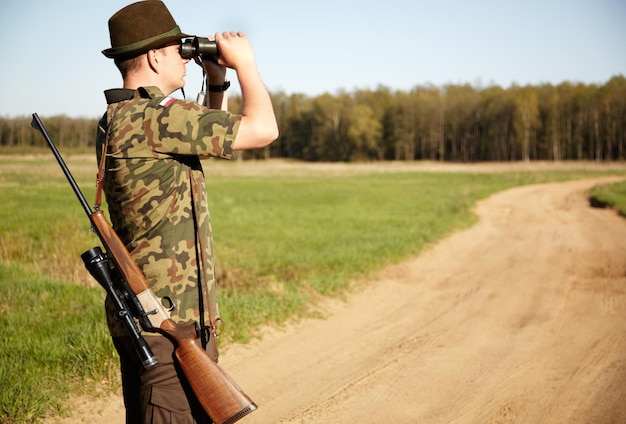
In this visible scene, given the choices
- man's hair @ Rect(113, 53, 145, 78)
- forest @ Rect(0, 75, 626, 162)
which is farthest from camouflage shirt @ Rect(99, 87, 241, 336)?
forest @ Rect(0, 75, 626, 162)

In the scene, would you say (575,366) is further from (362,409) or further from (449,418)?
(362,409)

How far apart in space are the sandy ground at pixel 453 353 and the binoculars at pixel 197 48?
3269 mm

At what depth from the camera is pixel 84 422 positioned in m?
4.29

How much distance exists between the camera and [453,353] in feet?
19.4

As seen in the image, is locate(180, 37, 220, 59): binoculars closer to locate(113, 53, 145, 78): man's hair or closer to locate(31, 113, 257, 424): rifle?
locate(113, 53, 145, 78): man's hair

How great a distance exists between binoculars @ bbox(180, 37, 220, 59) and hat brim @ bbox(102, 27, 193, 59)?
0.05m

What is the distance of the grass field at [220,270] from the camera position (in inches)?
193

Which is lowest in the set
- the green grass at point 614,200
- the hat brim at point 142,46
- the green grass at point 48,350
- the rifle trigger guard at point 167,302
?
the green grass at point 614,200

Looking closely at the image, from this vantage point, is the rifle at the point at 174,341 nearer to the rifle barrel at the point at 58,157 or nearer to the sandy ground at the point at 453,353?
the rifle barrel at the point at 58,157

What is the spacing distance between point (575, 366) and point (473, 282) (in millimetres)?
4057

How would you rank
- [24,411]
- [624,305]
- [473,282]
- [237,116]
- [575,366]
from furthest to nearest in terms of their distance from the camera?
[473,282], [624,305], [575,366], [24,411], [237,116]

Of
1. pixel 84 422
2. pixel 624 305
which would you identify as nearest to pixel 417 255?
pixel 624 305

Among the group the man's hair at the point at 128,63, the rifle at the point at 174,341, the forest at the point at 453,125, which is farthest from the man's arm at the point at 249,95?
the forest at the point at 453,125

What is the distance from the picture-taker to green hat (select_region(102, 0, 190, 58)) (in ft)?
6.94
